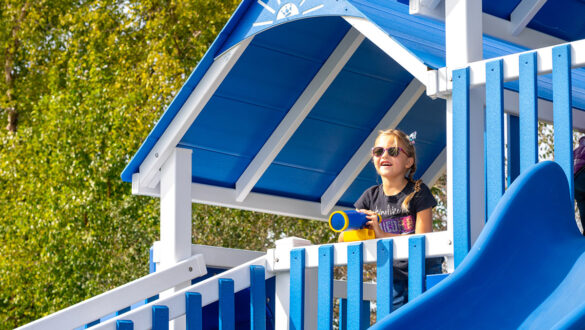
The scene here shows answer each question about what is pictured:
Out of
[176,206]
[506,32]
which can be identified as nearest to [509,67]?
[506,32]

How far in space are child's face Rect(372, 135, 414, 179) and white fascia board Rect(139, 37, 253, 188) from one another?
38.9 inches

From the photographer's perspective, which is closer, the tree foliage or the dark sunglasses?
the dark sunglasses

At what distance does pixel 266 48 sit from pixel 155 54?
9709 mm

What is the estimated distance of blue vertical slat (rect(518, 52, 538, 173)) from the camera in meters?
3.50

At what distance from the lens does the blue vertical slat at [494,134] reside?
11.8 ft

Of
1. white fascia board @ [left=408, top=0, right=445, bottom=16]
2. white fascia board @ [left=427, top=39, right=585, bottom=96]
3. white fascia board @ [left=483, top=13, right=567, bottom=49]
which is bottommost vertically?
white fascia board @ [left=427, top=39, right=585, bottom=96]

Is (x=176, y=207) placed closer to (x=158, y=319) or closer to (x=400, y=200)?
(x=158, y=319)

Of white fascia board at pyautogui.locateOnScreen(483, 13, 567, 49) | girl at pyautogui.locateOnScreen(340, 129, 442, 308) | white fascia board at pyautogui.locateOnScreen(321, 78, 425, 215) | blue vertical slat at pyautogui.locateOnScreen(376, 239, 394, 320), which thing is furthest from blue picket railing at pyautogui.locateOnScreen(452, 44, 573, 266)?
white fascia board at pyautogui.locateOnScreen(321, 78, 425, 215)

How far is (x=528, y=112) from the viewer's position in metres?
3.52

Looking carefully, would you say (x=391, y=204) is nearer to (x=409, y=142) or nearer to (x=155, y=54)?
(x=409, y=142)

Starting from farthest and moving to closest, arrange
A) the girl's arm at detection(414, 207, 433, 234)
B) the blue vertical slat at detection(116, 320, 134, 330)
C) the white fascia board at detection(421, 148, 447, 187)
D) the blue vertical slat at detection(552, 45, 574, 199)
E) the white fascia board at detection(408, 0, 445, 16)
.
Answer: the white fascia board at detection(421, 148, 447, 187)
the girl's arm at detection(414, 207, 433, 234)
the blue vertical slat at detection(116, 320, 134, 330)
the white fascia board at detection(408, 0, 445, 16)
the blue vertical slat at detection(552, 45, 574, 199)

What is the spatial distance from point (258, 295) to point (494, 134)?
181cm

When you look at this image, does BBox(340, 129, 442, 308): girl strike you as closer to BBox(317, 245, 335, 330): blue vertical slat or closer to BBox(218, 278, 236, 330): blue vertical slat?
BBox(317, 245, 335, 330): blue vertical slat

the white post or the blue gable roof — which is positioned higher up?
the blue gable roof
